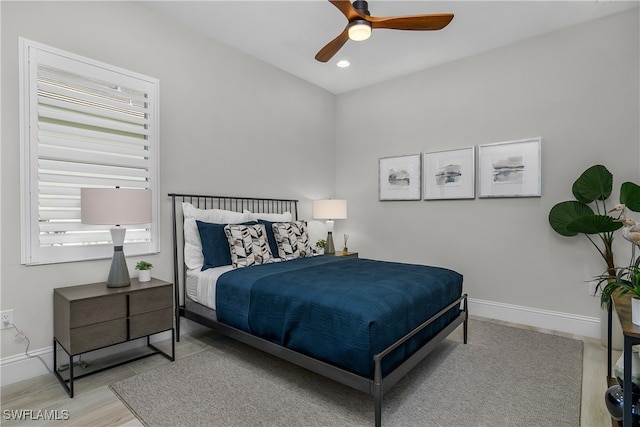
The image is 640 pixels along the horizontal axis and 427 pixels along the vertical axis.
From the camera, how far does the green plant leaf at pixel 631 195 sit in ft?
8.79

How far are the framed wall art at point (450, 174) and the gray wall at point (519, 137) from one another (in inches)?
4.0

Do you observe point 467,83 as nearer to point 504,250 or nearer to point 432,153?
point 432,153

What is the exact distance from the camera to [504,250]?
3703mm

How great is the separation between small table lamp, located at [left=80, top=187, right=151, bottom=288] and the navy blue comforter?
0.75m

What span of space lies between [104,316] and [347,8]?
107 inches

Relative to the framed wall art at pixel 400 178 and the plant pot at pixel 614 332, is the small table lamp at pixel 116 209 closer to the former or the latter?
the framed wall art at pixel 400 178

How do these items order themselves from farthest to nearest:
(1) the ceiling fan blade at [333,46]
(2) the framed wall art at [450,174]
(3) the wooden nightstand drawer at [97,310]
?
(2) the framed wall art at [450,174] → (1) the ceiling fan blade at [333,46] → (3) the wooden nightstand drawer at [97,310]

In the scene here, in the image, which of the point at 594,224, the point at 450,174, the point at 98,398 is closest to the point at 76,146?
the point at 98,398

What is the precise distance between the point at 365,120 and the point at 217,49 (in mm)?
2237

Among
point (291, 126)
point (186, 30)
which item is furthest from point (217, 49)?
point (291, 126)

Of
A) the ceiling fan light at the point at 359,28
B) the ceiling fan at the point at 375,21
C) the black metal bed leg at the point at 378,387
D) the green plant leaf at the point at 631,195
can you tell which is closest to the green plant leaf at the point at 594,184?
the green plant leaf at the point at 631,195

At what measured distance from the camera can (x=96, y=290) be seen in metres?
2.41

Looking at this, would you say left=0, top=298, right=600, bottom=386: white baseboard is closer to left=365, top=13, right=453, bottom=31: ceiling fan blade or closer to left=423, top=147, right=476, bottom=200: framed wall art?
left=423, top=147, right=476, bottom=200: framed wall art

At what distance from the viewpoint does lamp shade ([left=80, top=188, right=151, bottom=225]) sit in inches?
90.0
